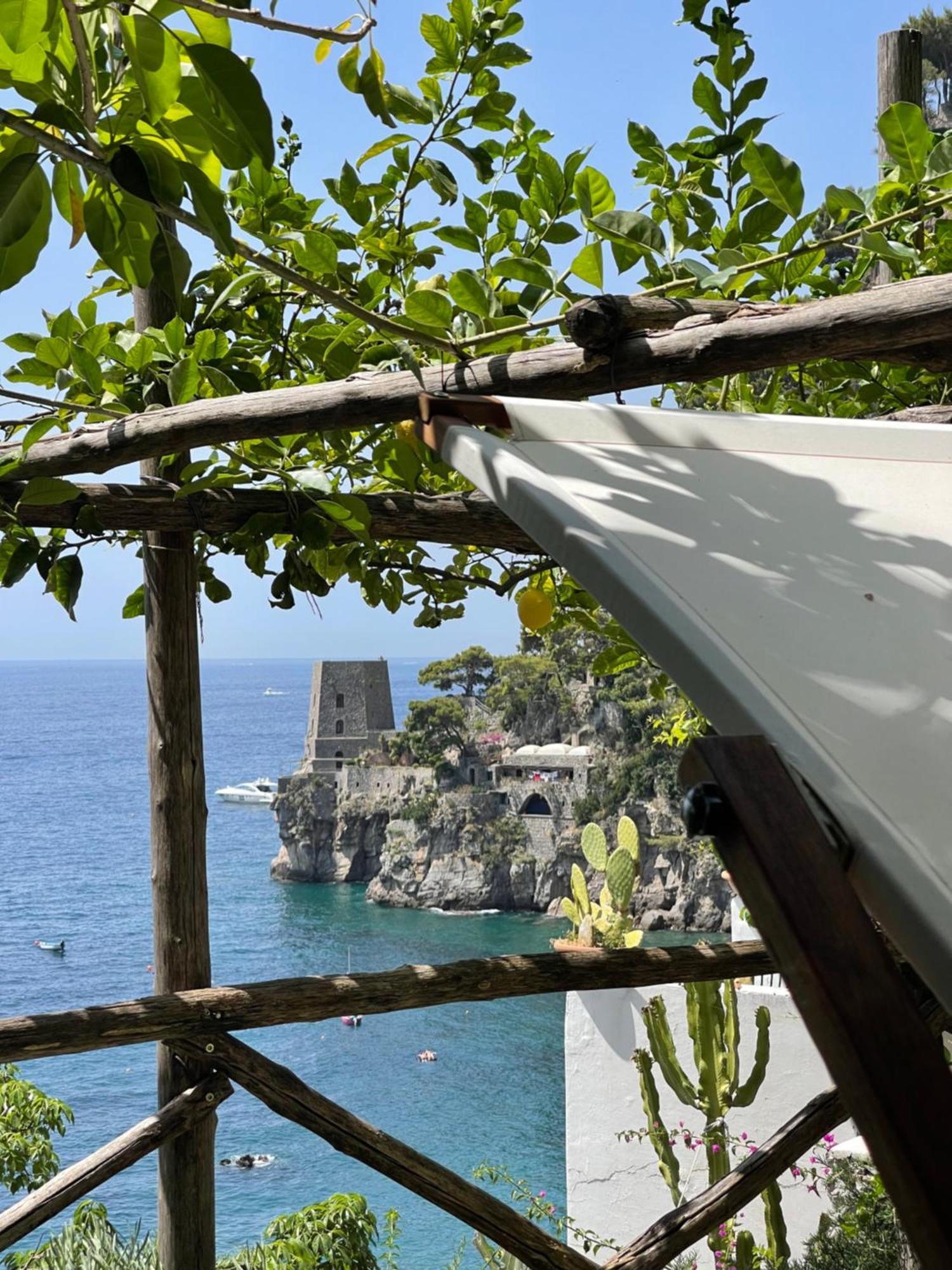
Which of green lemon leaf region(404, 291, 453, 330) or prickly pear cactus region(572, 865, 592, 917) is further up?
green lemon leaf region(404, 291, 453, 330)

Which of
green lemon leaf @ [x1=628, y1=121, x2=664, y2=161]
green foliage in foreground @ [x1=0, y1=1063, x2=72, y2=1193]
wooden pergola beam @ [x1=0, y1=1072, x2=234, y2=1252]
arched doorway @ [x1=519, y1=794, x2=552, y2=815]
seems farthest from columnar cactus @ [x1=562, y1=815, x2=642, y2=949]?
arched doorway @ [x1=519, y1=794, x2=552, y2=815]

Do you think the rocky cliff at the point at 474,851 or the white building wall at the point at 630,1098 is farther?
the rocky cliff at the point at 474,851

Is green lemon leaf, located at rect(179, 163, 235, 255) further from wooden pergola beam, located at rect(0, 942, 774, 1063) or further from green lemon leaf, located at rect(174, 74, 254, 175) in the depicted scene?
wooden pergola beam, located at rect(0, 942, 774, 1063)

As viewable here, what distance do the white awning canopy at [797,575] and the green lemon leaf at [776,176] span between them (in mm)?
279

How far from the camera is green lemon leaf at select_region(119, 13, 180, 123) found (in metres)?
0.53

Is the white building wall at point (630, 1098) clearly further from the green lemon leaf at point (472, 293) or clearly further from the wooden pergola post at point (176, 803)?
the green lemon leaf at point (472, 293)

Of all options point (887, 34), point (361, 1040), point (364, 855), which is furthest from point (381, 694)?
point (887, 34)

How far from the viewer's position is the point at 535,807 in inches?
1137

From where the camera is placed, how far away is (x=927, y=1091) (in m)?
0.42

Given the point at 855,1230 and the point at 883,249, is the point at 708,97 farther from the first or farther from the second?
the point at 855,1230

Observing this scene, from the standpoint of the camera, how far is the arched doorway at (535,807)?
28.6m

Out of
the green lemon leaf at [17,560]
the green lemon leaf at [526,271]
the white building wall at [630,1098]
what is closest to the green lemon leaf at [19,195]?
the green lemon leaf at [526,271]

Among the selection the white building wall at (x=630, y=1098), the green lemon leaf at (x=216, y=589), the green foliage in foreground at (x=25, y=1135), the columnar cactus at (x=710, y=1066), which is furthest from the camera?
the green foliage in foreground at (x=25, y=1135)

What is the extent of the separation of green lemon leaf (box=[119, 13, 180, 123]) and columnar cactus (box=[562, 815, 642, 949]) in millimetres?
8879
